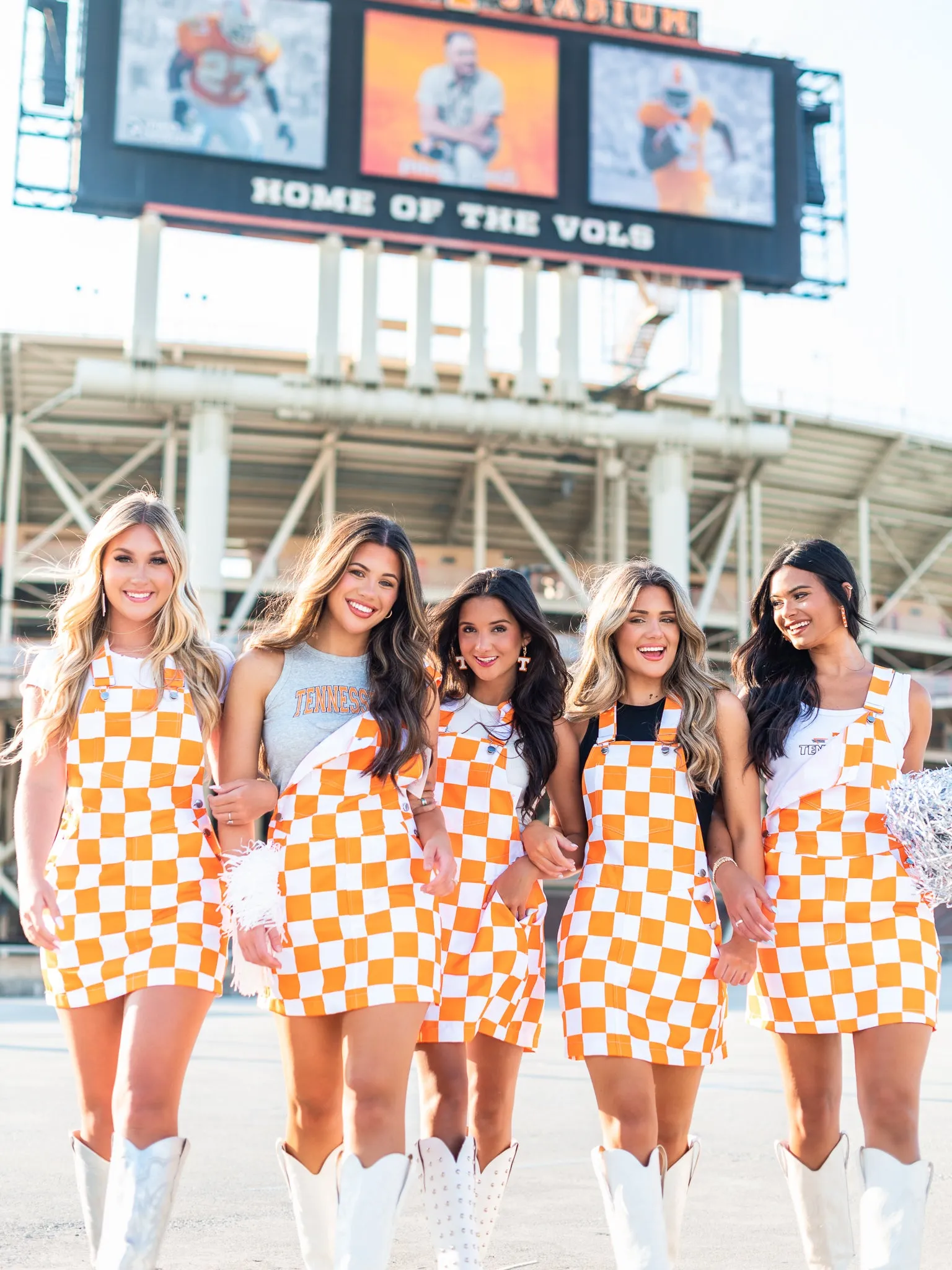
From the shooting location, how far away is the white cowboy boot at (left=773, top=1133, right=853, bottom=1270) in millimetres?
3707

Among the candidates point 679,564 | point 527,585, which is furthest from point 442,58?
point 527,585

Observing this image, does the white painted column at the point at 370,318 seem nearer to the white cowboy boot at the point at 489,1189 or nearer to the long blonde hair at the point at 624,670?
the long blonde hair at the point at 624,670

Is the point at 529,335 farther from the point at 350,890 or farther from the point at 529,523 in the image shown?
the point at 350,890

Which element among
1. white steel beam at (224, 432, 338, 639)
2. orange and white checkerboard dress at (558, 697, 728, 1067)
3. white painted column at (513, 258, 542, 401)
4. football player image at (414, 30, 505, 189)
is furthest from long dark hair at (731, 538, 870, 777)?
football player image at (414, 30, 505, 189)

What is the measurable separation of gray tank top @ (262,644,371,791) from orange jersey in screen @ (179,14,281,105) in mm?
24098

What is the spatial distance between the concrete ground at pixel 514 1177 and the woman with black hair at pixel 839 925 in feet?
2.19

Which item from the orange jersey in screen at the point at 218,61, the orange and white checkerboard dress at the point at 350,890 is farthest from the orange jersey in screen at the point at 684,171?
the orange and white checkerboard dress at the point at 350,890

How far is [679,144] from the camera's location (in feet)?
89.9

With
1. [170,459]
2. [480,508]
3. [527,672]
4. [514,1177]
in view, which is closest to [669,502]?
[480,508]

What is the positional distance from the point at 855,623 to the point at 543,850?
1294 millimetres

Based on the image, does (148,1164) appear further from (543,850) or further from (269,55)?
(269,55)

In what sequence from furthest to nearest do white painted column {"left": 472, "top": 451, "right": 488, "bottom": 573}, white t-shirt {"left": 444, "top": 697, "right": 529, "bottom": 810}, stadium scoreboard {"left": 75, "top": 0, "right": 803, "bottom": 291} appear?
white painted column {"left": 472, "top": 451, "right": 488, "bottom": 573} → stadium scoreboard {"left": 75, "top": 0, "right": 803, "bottom": 291} → white t-shirt {"left": 444, "top": 697, "right": 529, "bottom": 810}

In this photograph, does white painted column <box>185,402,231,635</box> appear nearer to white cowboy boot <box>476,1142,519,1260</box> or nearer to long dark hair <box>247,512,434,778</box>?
long dark hair <box>247,512,434,778</box>

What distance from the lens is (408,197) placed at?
25.9 meters
